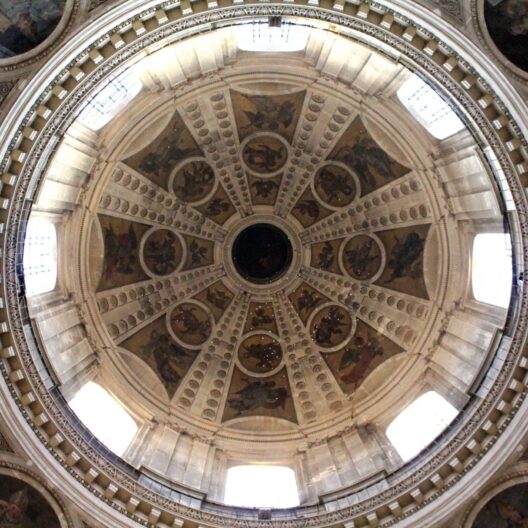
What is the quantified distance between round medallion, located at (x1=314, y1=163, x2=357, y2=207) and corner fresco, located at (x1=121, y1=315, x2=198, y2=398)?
6.90 meters

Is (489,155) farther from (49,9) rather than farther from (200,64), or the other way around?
(49,9)

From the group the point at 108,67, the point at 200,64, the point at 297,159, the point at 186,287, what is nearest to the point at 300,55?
the point at 200,64

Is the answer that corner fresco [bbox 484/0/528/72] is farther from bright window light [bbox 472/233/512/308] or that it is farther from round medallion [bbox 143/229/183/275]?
round medallion [bbox 143/229/183/275]

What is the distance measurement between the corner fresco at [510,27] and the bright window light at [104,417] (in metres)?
12.8

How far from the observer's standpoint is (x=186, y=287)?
891 inches

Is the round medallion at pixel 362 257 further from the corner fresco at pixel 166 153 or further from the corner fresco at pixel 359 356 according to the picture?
the corner fresco at pixel 166 153

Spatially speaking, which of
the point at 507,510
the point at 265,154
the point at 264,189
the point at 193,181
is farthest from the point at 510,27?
the point at 193,181

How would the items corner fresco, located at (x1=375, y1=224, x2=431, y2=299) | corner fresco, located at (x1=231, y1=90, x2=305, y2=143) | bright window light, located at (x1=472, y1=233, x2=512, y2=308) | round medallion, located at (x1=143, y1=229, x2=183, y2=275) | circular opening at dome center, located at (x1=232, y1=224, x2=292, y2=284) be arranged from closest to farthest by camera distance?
bright window light, located at (x1=472, y1=233, x2=512, y2=308) < corner fresco, located at (x1=231, y1=90, x2=305, y2=143) < corner fresco, located at (x1=375, y1=224, x2=431, y2=299) < round medallion, located at (x1=143, y1=229, x2=183, y2=275) < circular opening at dome center, located at (x1=232, y1=224, x2=292, y2=284)

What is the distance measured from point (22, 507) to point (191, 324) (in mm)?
9443

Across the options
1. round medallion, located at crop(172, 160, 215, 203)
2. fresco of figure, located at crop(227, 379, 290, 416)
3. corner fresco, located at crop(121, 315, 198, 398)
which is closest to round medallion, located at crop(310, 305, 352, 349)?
fresco of figure, located at crop(227, 379, 290, 416)

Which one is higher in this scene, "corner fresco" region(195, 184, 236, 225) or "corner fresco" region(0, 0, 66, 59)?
"corner fresco" region(195, 184, 236, 225)

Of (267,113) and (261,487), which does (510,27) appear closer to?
(267,113)

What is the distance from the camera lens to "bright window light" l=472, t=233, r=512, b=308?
16.2 meters

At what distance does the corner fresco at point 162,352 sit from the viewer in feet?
68.2
